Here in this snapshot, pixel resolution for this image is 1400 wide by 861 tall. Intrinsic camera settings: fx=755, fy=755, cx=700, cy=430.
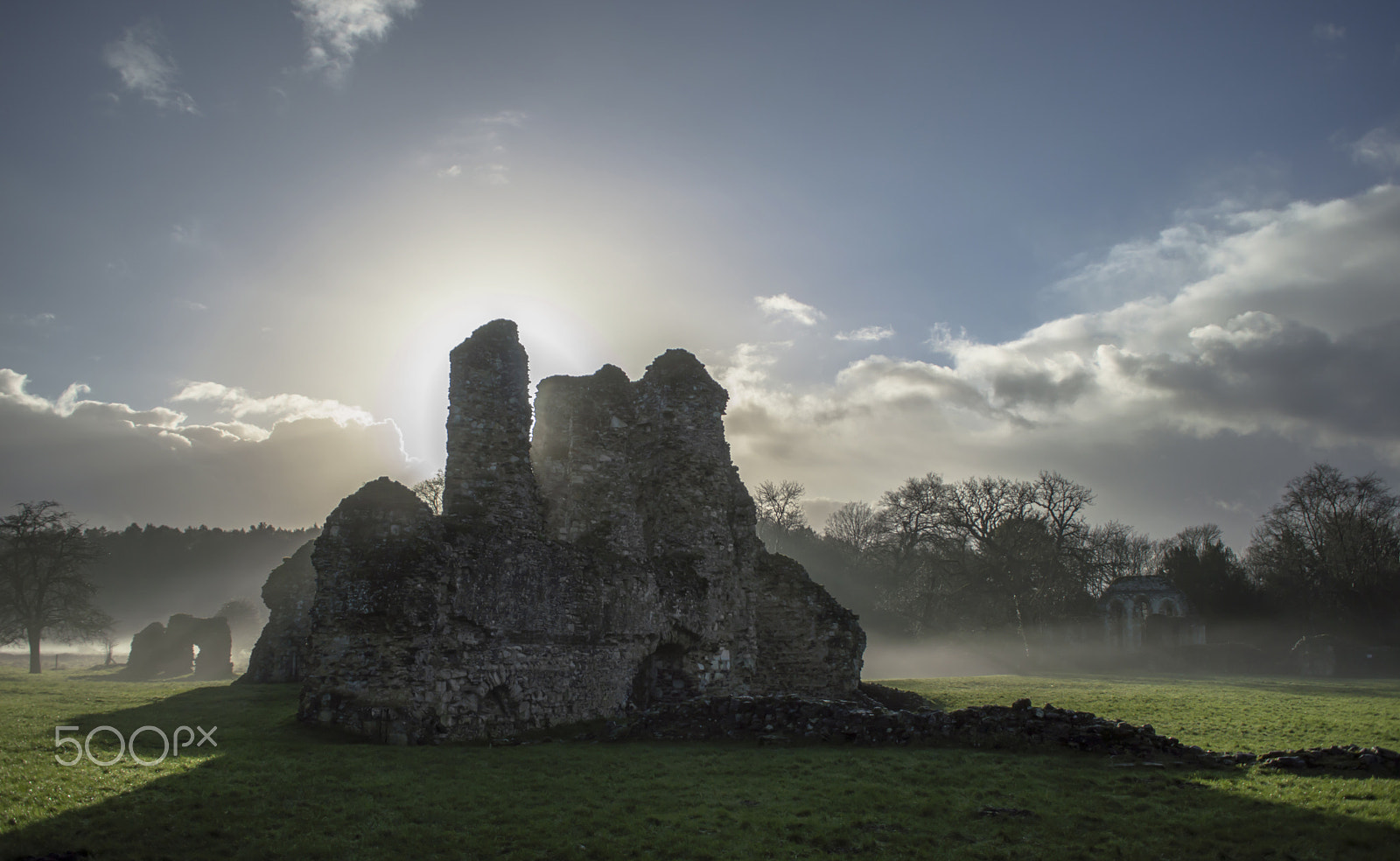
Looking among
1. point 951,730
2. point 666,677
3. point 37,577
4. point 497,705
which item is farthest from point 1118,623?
point 37,577

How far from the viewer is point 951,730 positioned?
40.4ft

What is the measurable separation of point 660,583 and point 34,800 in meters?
10.4

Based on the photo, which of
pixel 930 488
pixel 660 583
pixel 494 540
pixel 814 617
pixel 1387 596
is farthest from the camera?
pixel 930 488

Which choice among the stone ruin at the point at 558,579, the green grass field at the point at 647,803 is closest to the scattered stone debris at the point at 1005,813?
the green grass field at the point at 647,803

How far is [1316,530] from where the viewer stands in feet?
160

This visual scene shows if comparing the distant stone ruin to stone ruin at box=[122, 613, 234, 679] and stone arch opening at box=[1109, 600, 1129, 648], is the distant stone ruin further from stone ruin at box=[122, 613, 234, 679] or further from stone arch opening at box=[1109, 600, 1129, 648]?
stone arch opening at box=[1109, 600, 1129, 648]

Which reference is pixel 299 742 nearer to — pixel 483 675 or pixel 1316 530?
pixel 483 675

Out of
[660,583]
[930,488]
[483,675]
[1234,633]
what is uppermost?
[930,488]

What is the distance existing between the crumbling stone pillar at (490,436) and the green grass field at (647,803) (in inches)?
184

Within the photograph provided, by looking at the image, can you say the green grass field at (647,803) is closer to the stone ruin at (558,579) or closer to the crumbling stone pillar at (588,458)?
the stone ruin at (558,579)

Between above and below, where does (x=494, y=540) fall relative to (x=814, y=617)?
above

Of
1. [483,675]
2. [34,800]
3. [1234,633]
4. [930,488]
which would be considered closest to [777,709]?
[483,675]

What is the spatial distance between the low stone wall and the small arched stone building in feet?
142

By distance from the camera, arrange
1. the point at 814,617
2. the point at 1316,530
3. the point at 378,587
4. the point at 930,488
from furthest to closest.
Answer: the point at 930,488 → the point at 1316,530 → the point at 814,617 → the point at 378,587
